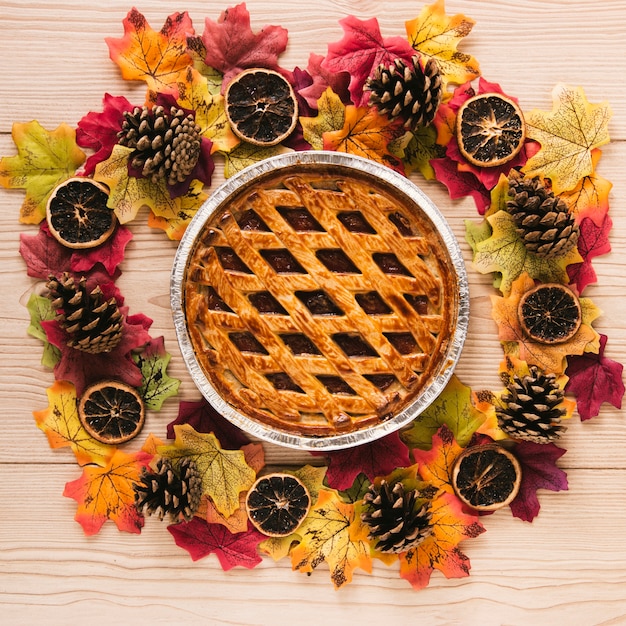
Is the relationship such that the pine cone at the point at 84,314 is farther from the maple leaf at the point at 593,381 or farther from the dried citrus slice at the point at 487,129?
the maple leaf at the point at 593,381

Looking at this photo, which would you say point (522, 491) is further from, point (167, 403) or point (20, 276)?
point (20, 276)

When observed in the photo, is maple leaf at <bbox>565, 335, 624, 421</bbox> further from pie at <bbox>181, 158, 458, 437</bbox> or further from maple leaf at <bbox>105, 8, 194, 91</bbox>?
maple leaf at <bbox>105, 8, 194, 91</bbox>

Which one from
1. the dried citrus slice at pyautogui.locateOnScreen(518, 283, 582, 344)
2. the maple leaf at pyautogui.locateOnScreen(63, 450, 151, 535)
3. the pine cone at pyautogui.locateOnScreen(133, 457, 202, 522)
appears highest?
the dried citrus slice at pyautogui.locateOnScreen(518, 283, 582, 344)

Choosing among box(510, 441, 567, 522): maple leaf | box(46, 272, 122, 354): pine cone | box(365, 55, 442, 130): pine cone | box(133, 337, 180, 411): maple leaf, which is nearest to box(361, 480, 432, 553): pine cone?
box(510, 441, 567, 522): maple leaf

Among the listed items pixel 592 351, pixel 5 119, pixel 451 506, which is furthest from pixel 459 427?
pixel 5 119

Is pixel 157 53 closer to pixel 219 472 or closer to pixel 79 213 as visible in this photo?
pixel 79 213

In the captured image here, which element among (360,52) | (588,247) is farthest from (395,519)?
(360,52)
